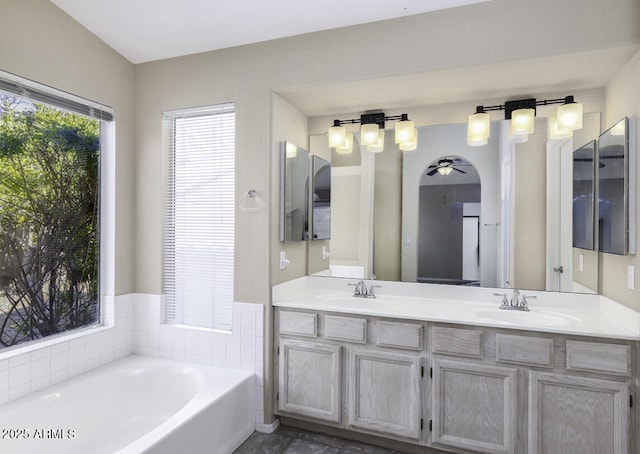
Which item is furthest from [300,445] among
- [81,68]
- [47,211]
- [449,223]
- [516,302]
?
[81,68]

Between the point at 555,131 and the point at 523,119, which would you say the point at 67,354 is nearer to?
the point at 523,119

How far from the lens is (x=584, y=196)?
236 centimetres

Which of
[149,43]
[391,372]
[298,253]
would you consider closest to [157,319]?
[298,253]

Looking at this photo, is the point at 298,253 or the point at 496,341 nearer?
the point at 496,341

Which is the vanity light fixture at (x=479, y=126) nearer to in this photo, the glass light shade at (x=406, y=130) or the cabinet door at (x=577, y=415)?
the glass light shade at (x=406, y=130)

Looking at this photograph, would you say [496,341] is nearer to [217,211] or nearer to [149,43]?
[217,211]

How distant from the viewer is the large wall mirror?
2479mm

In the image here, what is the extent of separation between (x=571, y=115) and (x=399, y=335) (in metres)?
1.74

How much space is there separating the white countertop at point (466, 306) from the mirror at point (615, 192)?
0.37m

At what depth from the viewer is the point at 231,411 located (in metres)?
2.30

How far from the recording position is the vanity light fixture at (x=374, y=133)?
2.75 metres

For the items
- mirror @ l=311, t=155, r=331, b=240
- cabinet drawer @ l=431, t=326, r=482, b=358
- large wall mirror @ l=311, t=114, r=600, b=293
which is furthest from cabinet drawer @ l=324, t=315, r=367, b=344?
mirror @ l=311, t=155, r=331, b=240

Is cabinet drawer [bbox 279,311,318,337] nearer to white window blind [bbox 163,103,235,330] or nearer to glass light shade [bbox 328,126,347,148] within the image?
white window blind [bbox 163,103,235,330]

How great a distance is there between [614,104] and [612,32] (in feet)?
1.66
